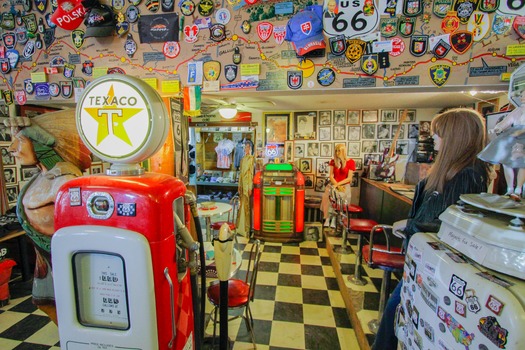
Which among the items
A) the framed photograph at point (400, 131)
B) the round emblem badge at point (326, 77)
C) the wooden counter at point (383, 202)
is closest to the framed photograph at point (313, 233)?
the wooden counter at point (383, 202)

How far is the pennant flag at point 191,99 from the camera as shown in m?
2.25

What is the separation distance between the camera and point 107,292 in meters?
1.20

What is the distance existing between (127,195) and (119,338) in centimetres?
66

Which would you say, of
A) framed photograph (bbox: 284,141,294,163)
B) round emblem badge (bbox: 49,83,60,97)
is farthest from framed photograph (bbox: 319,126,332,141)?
round emblem badge (bbox: 49,83,60,97)

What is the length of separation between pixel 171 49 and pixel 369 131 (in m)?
4.22

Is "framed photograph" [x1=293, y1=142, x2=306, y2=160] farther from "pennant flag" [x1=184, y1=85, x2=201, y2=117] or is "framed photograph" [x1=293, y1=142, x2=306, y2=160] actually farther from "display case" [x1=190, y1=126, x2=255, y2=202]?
"pennant flag" [x1=184, y1=85, x2=201, y2=117]

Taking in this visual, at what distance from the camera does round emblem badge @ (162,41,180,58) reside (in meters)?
2.29

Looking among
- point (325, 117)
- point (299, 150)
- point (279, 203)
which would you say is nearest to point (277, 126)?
point (299, 150)

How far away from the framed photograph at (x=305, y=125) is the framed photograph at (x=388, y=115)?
1.34 m

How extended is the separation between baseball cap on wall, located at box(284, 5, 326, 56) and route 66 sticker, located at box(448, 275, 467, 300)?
180 cm

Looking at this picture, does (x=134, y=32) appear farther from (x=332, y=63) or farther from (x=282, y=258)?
(x=282, y=258)

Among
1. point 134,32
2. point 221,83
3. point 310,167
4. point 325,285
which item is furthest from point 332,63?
point 310,167

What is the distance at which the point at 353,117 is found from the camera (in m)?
5.29

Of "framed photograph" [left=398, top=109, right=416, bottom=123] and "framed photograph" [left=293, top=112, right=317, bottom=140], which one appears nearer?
"framed photograph" [left=398, top=109, right=416, bottom=123]
